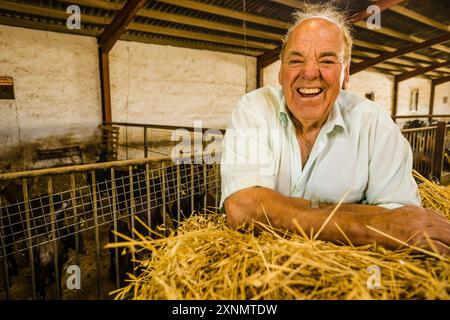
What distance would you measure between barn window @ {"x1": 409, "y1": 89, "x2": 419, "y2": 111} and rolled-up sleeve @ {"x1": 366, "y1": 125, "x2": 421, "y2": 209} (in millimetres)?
18579

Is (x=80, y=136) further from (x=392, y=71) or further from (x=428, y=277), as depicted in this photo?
(x=392, y=71)

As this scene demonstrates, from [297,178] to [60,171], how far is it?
151cm

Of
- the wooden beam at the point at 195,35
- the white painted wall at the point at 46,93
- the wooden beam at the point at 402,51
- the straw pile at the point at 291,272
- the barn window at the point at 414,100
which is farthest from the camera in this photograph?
the barn window at the point at 414,100

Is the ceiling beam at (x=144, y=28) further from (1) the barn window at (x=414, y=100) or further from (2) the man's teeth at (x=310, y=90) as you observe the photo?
(1) the barn window at (x=414, y=100)

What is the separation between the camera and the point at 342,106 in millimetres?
1562

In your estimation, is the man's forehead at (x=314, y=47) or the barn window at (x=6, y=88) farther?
the barn window at (x=6, y=88)

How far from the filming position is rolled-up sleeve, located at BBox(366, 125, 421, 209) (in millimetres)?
1341

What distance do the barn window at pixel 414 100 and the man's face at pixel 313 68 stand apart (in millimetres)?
18653

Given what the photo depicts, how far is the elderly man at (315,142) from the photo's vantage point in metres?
1.34

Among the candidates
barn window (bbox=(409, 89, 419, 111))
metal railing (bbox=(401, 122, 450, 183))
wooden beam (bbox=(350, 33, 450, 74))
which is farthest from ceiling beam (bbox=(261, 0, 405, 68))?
barn window (bbox=(409, 89, 419, 111))

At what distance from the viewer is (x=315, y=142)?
1.44 m

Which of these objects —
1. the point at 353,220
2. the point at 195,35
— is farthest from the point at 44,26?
the point at 353,220

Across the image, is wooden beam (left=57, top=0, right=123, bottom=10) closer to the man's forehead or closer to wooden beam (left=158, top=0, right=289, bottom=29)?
wooden beam (left=158, top=0, right=289, bottom=29)

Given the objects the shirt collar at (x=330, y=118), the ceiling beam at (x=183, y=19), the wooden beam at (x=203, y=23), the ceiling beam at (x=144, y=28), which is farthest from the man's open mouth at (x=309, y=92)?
the wooden beam at (x=203, y=23)
